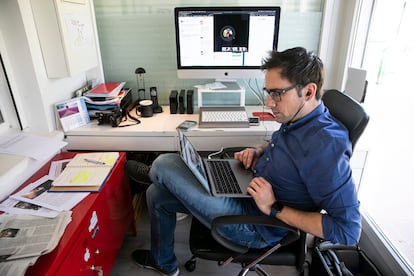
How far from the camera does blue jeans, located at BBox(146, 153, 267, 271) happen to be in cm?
112

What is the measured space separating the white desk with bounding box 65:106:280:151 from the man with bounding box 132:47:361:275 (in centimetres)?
38

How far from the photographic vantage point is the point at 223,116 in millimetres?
1758

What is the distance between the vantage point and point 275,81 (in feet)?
3.42

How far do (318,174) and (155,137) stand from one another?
101cm

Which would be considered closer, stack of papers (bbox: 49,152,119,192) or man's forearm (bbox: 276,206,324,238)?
man's forearm (bbox: 276,206,324,238)

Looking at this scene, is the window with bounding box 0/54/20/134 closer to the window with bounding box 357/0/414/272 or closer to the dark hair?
the dark hair

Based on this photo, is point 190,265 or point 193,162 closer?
point 193,162

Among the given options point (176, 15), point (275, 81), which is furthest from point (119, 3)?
point (275, 81)

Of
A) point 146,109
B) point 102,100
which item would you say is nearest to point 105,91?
point 102,100

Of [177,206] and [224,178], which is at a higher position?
[224,178]

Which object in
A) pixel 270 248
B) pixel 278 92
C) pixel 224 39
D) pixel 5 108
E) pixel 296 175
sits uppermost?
pixel 224 39

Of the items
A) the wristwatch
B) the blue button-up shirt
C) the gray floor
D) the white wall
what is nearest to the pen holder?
the white wall

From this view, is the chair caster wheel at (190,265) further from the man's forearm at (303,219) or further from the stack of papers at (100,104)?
the stack of papers at (100,104)

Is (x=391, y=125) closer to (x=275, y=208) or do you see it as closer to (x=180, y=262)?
(x=275, y=208)
